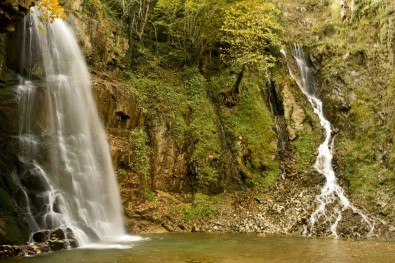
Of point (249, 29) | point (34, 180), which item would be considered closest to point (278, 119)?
point (249, 29)

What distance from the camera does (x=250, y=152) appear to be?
1812 centimetres

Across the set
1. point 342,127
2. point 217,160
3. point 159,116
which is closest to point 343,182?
point 342,127

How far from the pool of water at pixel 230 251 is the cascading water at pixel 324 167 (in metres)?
1.94

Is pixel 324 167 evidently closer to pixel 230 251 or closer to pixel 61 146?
pixel 230 251

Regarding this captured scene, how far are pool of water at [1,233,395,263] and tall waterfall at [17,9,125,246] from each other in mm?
1515

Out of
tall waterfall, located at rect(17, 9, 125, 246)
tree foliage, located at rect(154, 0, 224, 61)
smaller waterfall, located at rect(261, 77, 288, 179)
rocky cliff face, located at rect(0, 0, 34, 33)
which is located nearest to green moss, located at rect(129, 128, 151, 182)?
tall waterfall, located at rect(17, 9, 125, 246)

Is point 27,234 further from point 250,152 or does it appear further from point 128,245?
point 250,152

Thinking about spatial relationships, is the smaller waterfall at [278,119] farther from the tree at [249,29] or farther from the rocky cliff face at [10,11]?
the rocky cliff face at [10,11]

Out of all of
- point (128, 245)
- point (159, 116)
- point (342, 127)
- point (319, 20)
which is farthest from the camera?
point (319, 20)

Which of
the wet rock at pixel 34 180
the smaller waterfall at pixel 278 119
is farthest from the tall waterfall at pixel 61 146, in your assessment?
the smaller waterfall at pixel 278 119

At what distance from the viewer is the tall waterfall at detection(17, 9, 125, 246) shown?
11.6m

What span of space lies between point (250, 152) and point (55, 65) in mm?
9142

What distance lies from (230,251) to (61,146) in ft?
21.3

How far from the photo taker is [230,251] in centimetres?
1059
